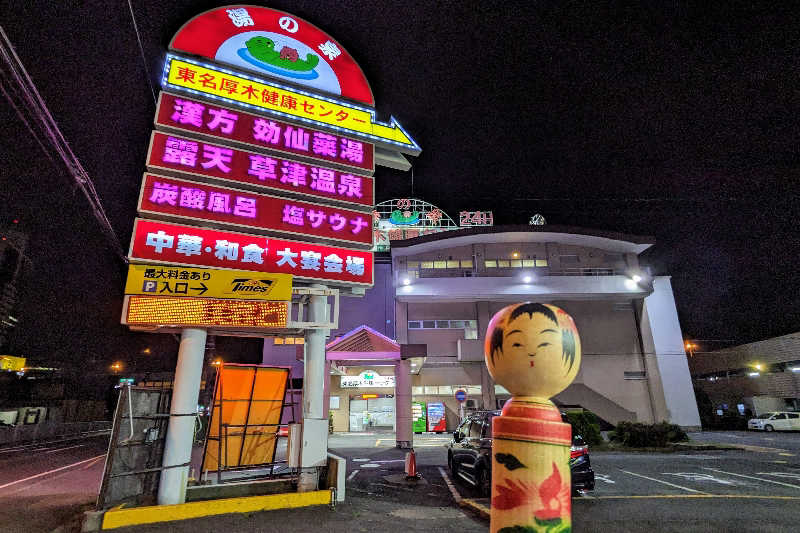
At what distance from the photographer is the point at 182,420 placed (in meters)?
6.96

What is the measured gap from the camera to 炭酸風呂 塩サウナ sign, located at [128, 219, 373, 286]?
7.16m

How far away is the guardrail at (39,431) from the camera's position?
20.3m

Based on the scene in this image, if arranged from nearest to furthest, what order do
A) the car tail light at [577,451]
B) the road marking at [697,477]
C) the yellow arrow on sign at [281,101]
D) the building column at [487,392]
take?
the car tail light at [577,451]
the yellow arrow on sign at [281,101]
the road marking at [697,477]
the building column at [487,392]

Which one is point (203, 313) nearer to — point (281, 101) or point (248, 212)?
point (248, 212)

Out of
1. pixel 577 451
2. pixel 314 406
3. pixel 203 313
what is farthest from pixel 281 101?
pixel 577 451

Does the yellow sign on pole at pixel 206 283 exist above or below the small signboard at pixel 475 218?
below

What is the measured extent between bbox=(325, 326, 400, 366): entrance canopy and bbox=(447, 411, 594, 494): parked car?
732 cm

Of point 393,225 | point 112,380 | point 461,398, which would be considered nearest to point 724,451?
point 461,398

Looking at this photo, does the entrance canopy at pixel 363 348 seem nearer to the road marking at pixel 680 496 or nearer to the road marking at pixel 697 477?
the road marking at pixel 697 477

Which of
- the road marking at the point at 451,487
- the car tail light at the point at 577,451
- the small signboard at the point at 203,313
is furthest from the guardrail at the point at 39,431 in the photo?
the car tail light at the point at 577,451

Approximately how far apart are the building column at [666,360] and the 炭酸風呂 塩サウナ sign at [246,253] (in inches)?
1024

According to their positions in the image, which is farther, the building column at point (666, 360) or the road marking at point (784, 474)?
the building column at point (666, 360)

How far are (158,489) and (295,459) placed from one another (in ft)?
7.46

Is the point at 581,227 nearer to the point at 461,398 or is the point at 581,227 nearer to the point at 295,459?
the point at 461,398
